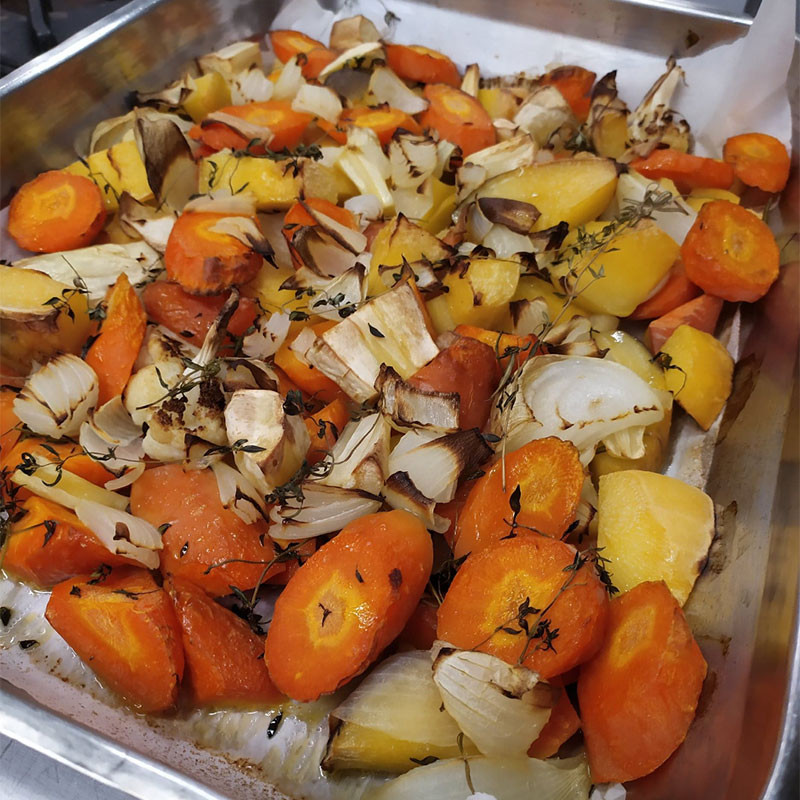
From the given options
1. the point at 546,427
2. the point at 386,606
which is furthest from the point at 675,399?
the point at 386,606

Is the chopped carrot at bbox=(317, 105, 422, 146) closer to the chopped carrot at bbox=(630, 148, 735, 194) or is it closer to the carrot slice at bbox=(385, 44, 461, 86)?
the carrot slice at bbox=(385, 44, 461, 86)

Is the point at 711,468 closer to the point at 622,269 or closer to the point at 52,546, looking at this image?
the point at 622,269

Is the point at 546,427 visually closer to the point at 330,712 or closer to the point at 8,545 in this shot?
the point at 330,712

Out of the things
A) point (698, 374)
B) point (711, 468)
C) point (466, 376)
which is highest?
point (466, 376)

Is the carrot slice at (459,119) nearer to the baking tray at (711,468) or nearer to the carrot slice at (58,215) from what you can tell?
the baking tray at (711,468)

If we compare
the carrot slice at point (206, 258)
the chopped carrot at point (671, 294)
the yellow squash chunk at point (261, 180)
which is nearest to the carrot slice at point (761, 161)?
the chopped carrot at point (671, 294)

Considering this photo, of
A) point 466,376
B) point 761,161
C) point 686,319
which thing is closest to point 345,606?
point 466,376
